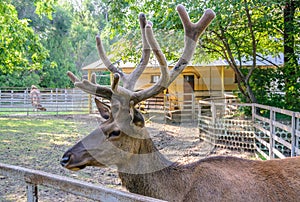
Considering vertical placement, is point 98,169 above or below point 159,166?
below

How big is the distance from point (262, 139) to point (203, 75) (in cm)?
1103

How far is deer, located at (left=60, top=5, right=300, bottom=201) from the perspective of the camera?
2.32 metres

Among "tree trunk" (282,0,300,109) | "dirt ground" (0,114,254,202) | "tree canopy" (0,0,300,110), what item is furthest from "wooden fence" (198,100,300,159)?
"tree canopy" (0,0,300,110)

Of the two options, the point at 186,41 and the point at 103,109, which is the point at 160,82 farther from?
the point at 103,109

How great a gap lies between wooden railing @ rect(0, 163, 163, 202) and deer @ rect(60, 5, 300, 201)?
329 mm

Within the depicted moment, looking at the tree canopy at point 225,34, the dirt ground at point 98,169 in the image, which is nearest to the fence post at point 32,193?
the dirt ground at point 98,169

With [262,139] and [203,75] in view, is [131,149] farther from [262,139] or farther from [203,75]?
[203,75]

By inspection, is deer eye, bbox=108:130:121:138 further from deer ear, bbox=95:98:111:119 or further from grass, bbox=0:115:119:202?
grass, bbox=0:115:119:202

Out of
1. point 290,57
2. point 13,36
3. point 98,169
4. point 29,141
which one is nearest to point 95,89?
point 98,169

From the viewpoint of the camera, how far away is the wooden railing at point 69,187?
68.0 inches

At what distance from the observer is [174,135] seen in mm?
11203

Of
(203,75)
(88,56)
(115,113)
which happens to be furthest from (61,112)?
(88,56)

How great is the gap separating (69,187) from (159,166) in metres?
0.93

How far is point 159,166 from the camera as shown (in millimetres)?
2693
